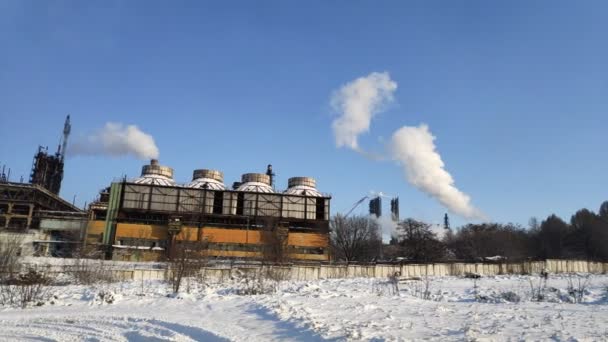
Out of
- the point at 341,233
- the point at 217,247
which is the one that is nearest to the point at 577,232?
the point at 341,233

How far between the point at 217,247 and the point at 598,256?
216 ft

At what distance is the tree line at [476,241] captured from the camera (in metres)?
70.4

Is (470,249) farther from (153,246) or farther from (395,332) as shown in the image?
(395,332)

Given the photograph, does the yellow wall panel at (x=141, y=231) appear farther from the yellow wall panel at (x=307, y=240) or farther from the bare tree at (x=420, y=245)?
the bare tree at (x=420, y=245)

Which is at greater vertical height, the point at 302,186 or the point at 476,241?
the point at 302,186

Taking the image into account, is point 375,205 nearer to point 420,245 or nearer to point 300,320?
point 420,245

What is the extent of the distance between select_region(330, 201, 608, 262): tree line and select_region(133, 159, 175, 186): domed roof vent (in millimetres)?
30050

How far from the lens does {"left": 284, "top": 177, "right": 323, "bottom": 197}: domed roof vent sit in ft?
242

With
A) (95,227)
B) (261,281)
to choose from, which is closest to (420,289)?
(261,281)

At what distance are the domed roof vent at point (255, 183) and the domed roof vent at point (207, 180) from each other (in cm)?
367

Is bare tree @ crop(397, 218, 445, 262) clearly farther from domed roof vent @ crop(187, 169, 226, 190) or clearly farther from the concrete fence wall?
domed roof vent @ crop(187, 169, 226, 190)

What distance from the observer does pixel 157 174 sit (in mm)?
74750

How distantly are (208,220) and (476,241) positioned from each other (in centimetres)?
4919

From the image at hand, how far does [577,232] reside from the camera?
8475 cm
